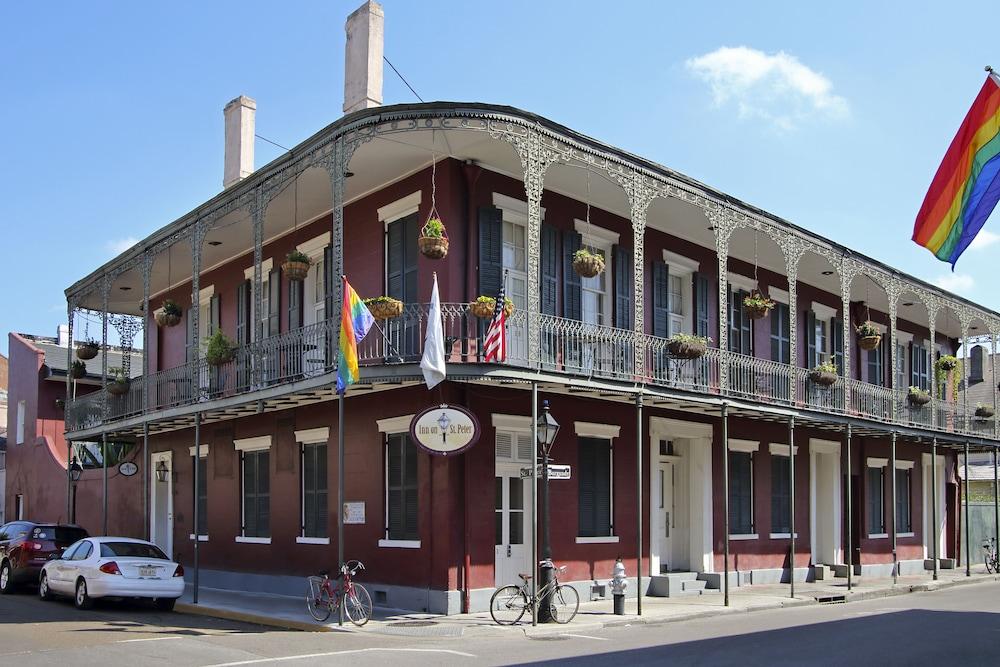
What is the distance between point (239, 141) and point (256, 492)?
319 inches

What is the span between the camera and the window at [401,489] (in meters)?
16.6

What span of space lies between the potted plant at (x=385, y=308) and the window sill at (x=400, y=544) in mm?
3604

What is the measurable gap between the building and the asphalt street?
8.85 feet

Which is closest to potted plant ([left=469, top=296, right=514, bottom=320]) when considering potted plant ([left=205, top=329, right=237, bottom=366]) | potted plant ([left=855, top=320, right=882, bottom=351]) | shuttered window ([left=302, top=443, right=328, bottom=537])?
shuttered window ([left=302, top=443, right=328, bottom=537])

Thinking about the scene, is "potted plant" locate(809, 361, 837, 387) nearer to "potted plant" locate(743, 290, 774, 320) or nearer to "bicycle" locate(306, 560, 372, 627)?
"potted plant" locate(743, 290, 774, 320)

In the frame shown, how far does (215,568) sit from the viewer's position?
2205 cm

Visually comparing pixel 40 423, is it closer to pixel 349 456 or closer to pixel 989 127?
pixel 349 456

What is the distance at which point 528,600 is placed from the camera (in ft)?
48.1

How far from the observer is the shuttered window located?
18.9 m

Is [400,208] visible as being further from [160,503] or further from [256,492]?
[160,503]

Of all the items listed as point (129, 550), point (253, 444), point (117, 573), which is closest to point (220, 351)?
point (253, 444)

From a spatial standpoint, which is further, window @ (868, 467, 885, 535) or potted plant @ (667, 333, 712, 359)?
window @ (868, 467, 885, 535)

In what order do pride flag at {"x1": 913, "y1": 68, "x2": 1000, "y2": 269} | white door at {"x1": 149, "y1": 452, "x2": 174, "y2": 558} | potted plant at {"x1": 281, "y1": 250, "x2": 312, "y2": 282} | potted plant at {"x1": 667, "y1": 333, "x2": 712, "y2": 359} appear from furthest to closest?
white door at {"x1": 149, "y1": 452, "x2": 174, "y2": 558} < potted plant at {"x1": 667, "y1": 333, "x2": 712, "y2": 359} < potted plant at {"x1": 281, "y1": 250, "x2": 312, "y2": 282} < pride flag at {"x1": 913, "y1": 68, "x2": 1000, "y2": 269}

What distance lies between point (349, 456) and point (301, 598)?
276cm
